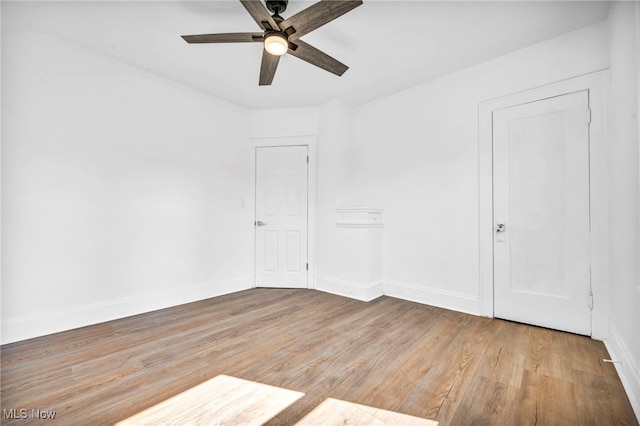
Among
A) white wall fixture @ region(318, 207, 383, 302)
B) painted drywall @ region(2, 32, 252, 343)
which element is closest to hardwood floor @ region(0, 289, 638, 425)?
painted drywall @ region(2, 32, 252, 343)

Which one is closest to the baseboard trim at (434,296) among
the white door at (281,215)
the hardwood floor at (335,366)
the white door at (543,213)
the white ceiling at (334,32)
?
the hardwood floor at (335,366)

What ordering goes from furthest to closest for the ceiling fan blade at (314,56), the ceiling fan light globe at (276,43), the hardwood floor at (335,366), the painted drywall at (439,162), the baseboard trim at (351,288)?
the baseboard trim at (351,288), the painted drywall at (439,162), the ceiling fan blade at (314,56), the ceiling fan light globe at (276,43), the hardwood floor at (335,366)

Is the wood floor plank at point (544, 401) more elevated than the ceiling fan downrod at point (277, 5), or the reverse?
the ceiling fan downrod at point (277, 5)

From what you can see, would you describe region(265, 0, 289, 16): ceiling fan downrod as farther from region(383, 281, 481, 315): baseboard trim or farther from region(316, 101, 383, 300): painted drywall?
region(383, 281, 481, 315): baseboard trim

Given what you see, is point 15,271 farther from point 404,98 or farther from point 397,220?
point 404,98

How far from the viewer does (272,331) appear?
2.55 metres

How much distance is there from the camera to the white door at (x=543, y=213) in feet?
8.00

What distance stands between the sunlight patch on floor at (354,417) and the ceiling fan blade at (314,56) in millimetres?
2369

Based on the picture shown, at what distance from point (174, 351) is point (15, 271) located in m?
1.53

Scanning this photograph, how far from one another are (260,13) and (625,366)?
321 cm

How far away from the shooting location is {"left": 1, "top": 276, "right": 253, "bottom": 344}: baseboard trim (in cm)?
236

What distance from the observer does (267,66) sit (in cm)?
238

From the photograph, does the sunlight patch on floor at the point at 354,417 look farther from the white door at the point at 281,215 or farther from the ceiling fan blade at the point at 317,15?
the white door at the point at 281,215

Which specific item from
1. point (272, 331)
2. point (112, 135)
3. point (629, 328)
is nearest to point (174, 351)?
point (272, 331)
